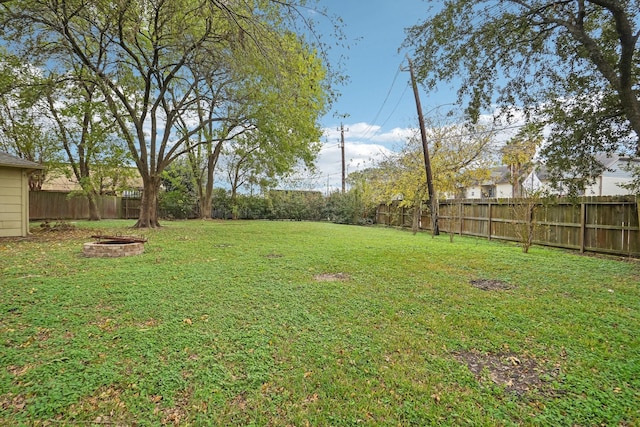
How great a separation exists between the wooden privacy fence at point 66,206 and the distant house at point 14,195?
21.4 ft

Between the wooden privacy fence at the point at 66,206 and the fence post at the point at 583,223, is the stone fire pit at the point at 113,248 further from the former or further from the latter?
the wooden privacy fence at the point at 66,206

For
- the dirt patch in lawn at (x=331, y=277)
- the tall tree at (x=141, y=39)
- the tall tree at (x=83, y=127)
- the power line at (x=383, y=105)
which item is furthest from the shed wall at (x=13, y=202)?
the power line at (x=383, y=105)

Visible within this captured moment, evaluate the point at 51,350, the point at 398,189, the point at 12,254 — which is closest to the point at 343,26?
the point at 51,350

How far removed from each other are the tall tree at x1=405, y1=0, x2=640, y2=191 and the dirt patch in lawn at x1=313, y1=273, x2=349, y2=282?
3969 mm

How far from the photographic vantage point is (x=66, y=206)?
16.2 metres

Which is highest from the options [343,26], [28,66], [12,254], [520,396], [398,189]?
[28,66]

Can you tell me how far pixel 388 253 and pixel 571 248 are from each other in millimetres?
5075

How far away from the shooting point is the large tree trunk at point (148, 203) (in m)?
10.6

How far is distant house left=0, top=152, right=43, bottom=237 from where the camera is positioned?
8.04 meters

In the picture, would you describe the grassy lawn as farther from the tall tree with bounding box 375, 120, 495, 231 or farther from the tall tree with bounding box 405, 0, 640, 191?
the tall tree with bounding box 375, 120, 495, 231

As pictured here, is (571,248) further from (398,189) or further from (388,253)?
(398,189)

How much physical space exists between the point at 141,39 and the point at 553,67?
34.8 ft

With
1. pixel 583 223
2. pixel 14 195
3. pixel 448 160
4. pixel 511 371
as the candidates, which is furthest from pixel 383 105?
pixel 511 371

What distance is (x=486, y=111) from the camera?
620 centimetres
